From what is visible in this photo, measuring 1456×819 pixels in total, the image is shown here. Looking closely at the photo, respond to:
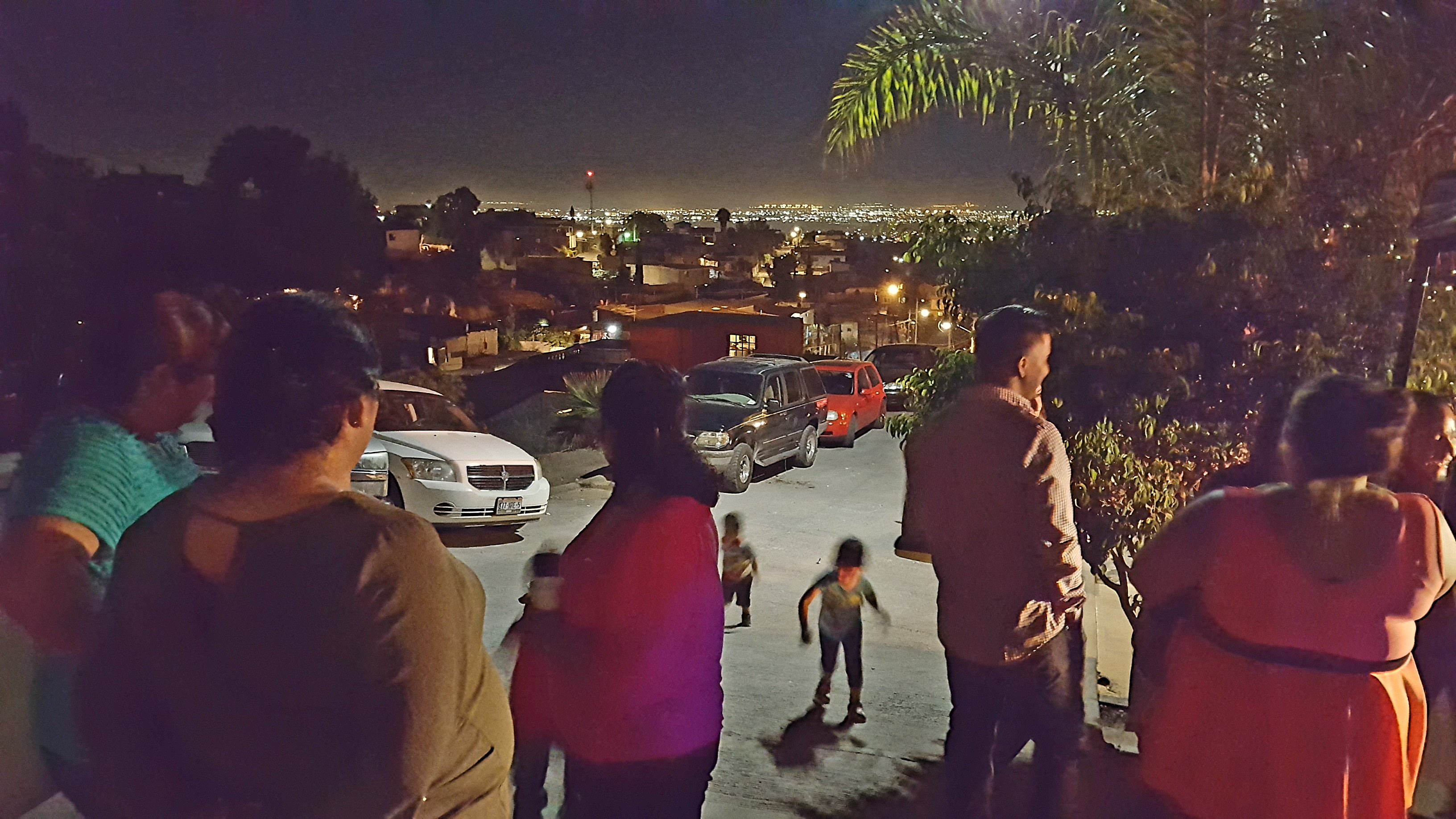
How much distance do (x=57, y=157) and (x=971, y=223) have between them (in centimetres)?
2401

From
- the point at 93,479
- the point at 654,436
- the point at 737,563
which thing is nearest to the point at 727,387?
the point at 737,563

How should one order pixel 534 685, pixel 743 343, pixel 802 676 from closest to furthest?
pixel 534 685 → pixel 802 676 → pixel 743 343

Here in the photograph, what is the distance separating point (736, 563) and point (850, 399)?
993 cm

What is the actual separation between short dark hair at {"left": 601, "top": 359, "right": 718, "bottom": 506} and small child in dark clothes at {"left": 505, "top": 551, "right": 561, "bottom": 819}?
1.04 feet

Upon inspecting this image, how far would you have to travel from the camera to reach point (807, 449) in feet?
46.6

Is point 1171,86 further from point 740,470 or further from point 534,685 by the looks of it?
point 740,470

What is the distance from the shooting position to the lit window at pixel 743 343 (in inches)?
1076

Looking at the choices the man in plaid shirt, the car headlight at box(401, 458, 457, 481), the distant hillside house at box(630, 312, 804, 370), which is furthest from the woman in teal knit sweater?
the distant hillside house at box(630, 312, 804, 370)

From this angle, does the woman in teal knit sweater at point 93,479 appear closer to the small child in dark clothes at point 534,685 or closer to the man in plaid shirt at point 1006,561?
the small child in dark clothes at point 534,685

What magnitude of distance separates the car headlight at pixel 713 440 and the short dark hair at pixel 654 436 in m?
9.28

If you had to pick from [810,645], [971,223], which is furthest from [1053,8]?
[810,645]

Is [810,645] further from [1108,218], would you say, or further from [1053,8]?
[1053,8]

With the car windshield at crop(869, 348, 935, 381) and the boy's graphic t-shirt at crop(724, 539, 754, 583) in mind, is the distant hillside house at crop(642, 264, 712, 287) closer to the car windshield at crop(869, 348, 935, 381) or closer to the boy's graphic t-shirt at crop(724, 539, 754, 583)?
the car windshield at crop(869, 348, 935, 381)

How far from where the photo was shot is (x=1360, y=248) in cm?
353
